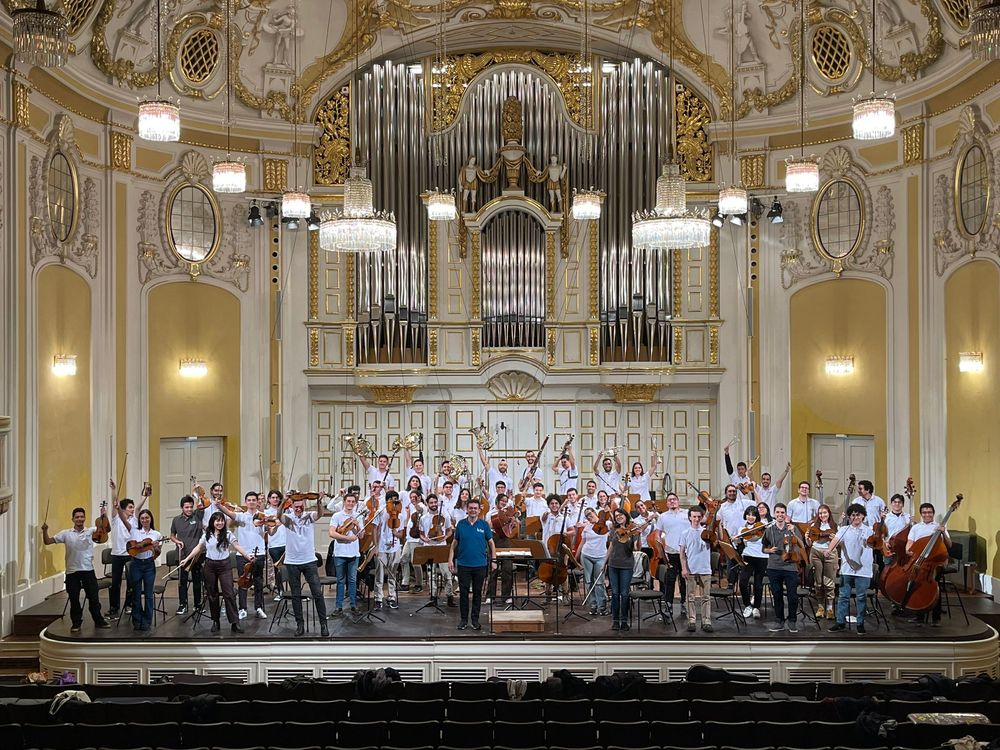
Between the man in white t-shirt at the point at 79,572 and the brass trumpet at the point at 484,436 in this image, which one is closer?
the man in white t-shirt at the point at 79,572

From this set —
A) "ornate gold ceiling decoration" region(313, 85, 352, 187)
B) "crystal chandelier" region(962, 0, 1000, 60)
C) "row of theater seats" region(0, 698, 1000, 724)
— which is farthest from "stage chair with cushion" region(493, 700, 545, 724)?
"ornate gold ceiling decoration" region(313, 85, 352, 187)

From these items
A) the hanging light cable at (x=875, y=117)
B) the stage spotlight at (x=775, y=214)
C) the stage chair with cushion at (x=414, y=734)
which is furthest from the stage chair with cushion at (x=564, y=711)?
the stage spotlight at (x=775, y=214)

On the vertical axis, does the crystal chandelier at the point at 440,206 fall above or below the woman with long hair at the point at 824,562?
above

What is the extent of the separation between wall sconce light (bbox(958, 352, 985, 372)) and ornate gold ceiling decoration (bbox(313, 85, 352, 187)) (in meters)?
10.9

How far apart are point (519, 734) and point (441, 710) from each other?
859 mm

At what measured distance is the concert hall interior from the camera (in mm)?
12188

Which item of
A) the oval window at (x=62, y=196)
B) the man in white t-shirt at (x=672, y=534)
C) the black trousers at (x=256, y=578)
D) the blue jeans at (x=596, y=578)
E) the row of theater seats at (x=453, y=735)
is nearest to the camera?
the row of theater seats at (x=453, y=735)

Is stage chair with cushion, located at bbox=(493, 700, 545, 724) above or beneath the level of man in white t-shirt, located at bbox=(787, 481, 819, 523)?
beneath

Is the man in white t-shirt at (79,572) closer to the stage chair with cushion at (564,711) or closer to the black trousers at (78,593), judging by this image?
the black trousers at (78,593)

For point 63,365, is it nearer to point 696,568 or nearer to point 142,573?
point 142,573

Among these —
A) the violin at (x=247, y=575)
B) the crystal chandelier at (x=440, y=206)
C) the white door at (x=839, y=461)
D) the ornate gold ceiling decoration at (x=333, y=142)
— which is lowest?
the violin at (x=247, y=575)

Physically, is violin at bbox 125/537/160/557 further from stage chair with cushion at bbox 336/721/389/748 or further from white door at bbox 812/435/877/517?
white door at bbox 812/435/877/517

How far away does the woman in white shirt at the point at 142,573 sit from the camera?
12273mm

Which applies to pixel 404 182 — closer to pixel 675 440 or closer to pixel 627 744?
pixel 675 440
